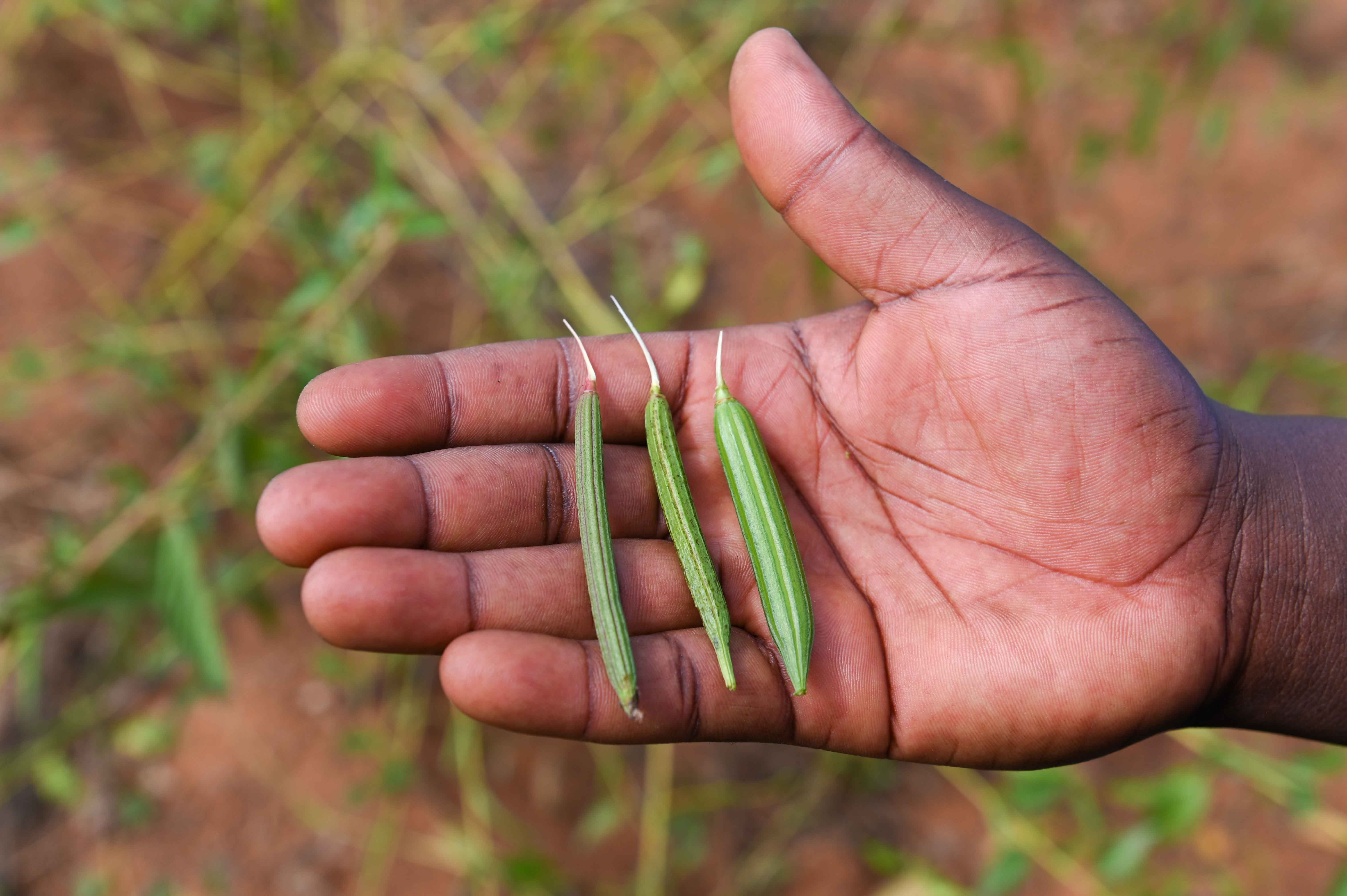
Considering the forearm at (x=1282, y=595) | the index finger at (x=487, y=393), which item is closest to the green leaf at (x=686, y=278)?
the index finger at (x=487, y=393)

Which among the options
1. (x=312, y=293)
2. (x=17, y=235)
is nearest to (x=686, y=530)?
(x=312, y=293)

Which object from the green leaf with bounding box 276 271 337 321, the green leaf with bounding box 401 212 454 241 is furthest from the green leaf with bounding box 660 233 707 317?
the green leaf with bounding box 276 271 337 321

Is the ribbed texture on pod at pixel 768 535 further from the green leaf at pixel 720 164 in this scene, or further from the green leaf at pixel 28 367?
the green leaf at pixel 28 367

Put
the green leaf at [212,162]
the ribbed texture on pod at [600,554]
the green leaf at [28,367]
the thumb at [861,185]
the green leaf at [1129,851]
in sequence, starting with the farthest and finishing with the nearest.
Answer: the green leaf at [212,162] < the green leaf at [28,367] < the green leaf at [1129,851] < the thumb at [861,185] < the ribbed texture on pod at [600,554]

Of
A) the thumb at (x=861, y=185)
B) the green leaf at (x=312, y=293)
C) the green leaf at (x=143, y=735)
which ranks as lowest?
the green leaf at (x=143, y=735)

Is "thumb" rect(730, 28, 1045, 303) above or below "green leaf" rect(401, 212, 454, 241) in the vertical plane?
above

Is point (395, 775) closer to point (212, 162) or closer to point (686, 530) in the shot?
point (686, 530)

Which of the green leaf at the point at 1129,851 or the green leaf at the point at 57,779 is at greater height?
the green leaf at the point at 1129,851

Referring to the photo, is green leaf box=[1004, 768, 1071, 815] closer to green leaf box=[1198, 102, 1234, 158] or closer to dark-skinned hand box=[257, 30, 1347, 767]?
dark-skinned hand box=[257, 30, 1347, 767]
